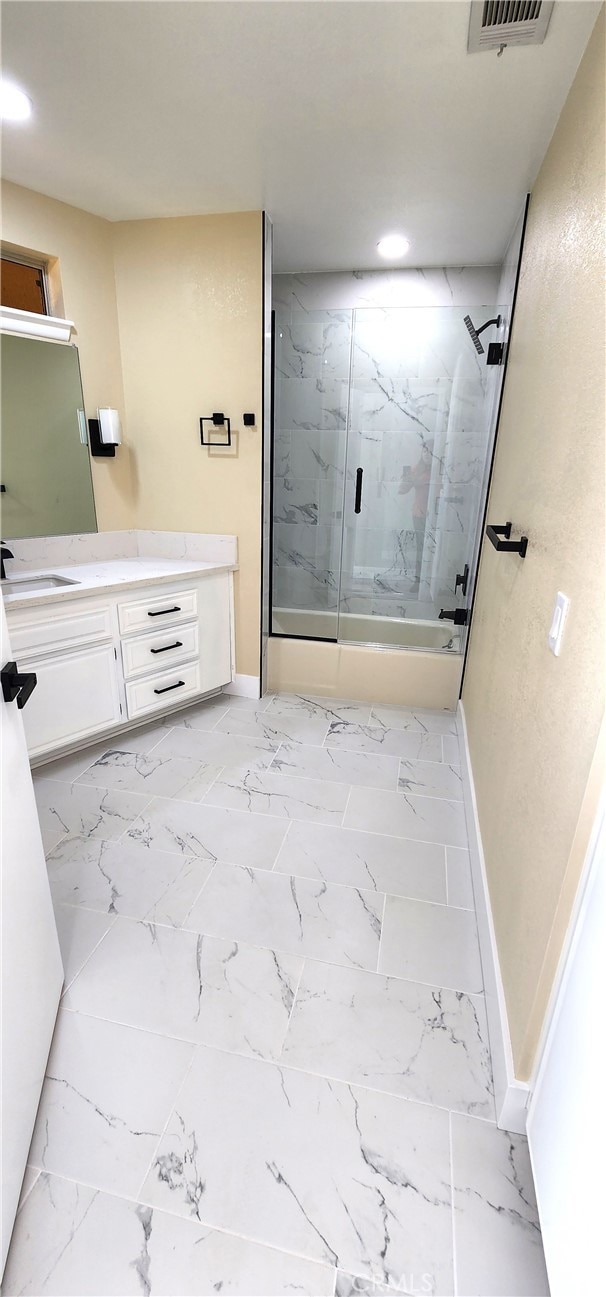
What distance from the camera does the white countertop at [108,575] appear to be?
7.20ft

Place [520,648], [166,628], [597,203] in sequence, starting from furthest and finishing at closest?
[166,628], [520,648], [597,203]

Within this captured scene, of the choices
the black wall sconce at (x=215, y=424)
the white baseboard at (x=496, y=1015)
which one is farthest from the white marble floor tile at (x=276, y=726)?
the black wall sconce at (x=215, y=424)

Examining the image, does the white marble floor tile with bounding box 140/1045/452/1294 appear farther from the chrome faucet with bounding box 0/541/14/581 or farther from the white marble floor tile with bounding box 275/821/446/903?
the chrome faucet with bounding box 0/541/14/581

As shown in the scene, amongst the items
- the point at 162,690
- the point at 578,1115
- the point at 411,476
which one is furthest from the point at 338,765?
the point at 411,476

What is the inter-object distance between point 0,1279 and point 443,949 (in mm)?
1180

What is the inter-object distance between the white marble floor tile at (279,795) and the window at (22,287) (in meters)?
2.37

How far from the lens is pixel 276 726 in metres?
2.93

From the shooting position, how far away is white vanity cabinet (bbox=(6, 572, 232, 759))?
88.8 inches

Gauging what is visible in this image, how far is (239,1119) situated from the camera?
1171 millimetres

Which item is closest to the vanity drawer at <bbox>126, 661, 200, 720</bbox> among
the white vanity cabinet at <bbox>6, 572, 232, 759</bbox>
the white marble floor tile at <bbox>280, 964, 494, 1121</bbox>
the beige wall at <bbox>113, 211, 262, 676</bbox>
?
the white vanity cabinet at <bbox>6, 572, 232, 759</bbox>

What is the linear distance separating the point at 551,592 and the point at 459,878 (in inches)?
45.0

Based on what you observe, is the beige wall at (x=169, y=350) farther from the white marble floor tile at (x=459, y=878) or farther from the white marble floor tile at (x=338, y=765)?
the white marble floor tile at (x=459, y=878)

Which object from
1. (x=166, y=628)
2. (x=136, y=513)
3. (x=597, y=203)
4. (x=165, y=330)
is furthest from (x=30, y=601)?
(x=597, y=203)

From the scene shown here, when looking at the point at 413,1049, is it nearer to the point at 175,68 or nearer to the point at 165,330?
the point at 175,68
